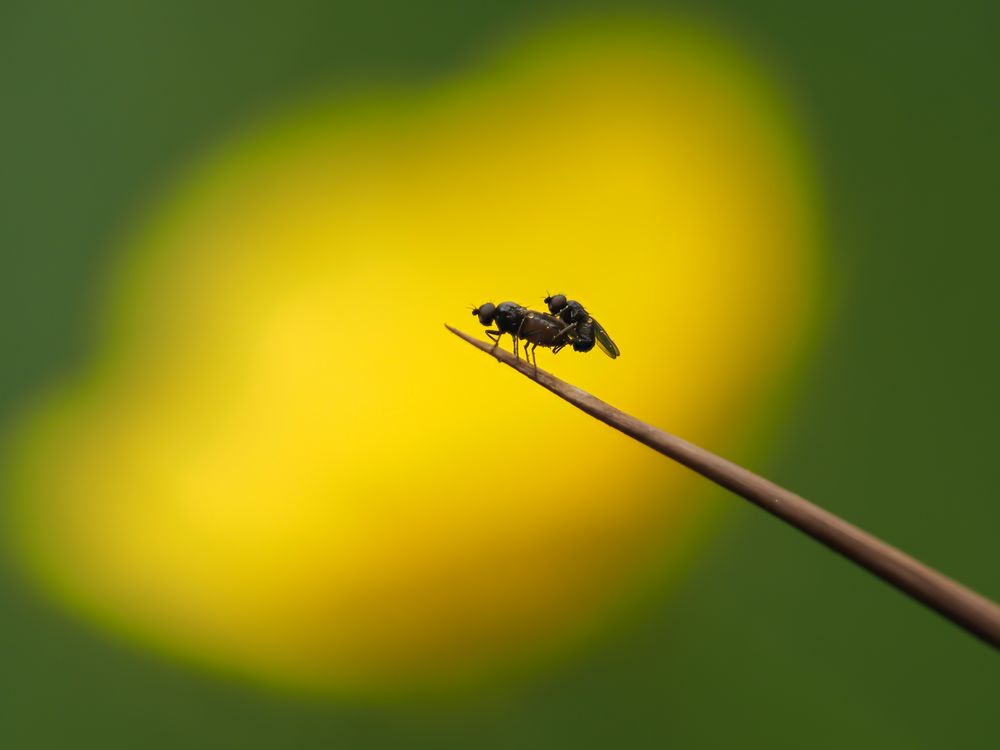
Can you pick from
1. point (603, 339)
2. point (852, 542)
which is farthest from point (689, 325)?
point (852, 542)

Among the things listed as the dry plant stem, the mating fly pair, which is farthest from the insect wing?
the dry plant stem

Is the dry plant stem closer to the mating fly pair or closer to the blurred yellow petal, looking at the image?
the mating fly pair

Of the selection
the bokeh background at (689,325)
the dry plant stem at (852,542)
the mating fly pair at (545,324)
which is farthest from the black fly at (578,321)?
the dry plant stem at (852,542)

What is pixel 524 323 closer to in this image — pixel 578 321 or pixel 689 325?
pixel 578 321

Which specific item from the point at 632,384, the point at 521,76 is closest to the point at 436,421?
the point at 632,384

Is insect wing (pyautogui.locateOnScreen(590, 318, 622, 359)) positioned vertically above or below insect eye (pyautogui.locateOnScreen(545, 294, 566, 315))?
below
